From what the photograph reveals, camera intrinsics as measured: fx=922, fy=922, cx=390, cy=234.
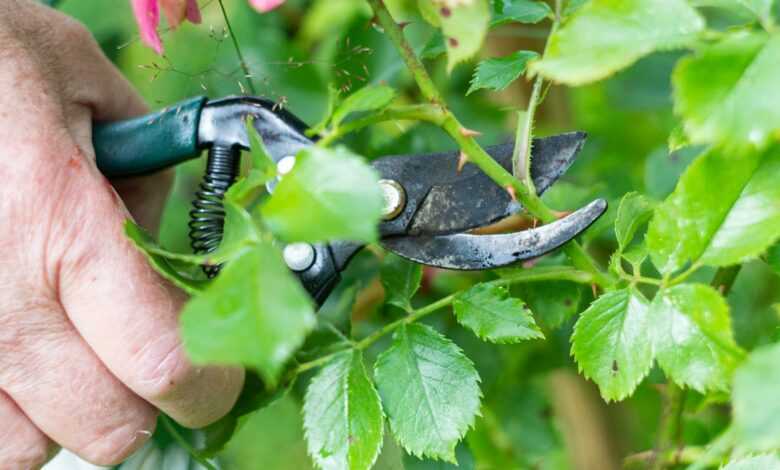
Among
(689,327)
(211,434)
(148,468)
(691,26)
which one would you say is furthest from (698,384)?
(148,468)

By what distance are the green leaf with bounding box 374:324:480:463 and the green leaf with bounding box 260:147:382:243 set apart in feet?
0.77

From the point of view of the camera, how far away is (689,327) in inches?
19.7

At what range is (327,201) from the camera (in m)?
0.40

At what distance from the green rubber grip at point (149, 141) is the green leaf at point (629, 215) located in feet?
1.11

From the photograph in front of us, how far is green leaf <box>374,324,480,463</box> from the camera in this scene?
1.99ft

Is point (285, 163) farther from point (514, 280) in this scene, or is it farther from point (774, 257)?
point (774, 257)

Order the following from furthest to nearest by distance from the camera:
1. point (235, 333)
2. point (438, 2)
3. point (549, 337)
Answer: point (549, 337)
point (438, 2)
point (235, 333)

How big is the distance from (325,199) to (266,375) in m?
0.08

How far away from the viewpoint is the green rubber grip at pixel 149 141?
74 cm

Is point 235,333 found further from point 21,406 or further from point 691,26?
point 21,406

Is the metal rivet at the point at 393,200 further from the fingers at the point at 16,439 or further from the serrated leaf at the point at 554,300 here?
the fingers at the point at 16,439

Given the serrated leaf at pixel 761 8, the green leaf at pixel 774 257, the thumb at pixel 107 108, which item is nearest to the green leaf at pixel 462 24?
the serrated leaf at pixel 761 8

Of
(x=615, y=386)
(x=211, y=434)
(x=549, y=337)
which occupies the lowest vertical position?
(x=549, y=337)

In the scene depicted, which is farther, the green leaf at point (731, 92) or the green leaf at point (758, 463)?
the green leaf at point (758, 463)
